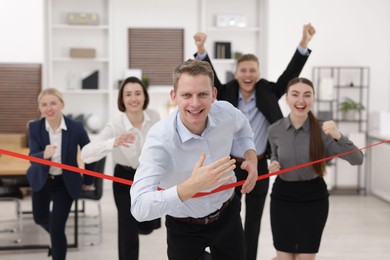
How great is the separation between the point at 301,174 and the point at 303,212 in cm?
26

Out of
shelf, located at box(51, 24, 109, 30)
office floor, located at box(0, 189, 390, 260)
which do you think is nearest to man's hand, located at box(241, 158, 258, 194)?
office floor, located at box(0, 189, 390, 260)

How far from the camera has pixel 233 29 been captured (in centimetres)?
894

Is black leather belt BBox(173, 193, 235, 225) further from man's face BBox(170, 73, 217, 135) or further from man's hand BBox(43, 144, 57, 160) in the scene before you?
man's hand BBox(43, 144, 57, 160)

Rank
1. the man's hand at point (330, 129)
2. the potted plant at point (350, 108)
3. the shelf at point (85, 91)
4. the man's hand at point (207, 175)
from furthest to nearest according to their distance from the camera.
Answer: the shelf at point (85, 91), the potted plant at point (350, 108), the man's hand at point (330, 129), the man's hand at point (207, 175)

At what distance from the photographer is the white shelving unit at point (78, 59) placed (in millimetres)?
8812

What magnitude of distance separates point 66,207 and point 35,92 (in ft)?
15.2

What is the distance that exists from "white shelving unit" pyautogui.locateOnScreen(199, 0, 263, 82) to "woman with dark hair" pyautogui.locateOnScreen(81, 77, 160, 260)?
464cm

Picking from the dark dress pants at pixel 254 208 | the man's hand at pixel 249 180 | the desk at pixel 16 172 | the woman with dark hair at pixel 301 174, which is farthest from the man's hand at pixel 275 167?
the desk at pixel 16 172

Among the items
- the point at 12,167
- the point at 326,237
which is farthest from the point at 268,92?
the point at 12,167

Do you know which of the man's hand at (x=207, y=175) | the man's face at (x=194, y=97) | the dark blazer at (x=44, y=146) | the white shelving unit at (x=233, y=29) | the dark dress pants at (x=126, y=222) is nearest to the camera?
the man's hand at (x=207, y=175)

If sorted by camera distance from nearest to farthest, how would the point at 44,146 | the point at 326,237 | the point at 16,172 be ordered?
the point at 44,146 → the point at 16,172 → the point at 326,237

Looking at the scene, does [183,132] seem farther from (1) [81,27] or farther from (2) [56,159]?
(1) [81,27]

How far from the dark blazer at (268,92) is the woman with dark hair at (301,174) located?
0.35 metres

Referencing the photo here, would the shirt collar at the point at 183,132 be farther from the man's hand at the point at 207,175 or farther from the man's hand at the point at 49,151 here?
the man's hand at the point at 49,151
